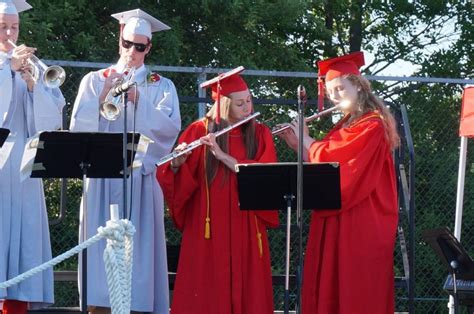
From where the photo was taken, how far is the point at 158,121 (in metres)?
9.10

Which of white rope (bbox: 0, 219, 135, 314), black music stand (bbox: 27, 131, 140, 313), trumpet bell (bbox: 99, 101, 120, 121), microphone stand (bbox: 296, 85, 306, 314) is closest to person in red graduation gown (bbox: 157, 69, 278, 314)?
trumpet bell (bbox: 99, 101, 120, 121)

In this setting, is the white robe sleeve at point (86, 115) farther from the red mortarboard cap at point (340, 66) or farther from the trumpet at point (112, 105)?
the red mortarboard cap at point (340, 66)

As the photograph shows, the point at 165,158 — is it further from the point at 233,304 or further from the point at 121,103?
the point at 233,304

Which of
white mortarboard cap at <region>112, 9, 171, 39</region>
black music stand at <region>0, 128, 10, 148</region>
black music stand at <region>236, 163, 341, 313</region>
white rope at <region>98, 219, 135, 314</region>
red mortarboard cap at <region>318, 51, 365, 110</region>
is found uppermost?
white mortarboard cap at <region>112, 9, 171, 39</region>

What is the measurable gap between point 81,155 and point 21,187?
2.87 ft

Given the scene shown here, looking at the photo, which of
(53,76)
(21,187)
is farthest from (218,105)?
(21,187)

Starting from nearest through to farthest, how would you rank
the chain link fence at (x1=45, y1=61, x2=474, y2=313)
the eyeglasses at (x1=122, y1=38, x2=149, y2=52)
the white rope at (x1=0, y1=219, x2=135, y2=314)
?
1. the white rope at (x1=0, y1=219, x2=135, y2=314)
2. the eyeglasses at (x1=122, y1=38, x2=149, y2=52)
3. the chain link fence at (x1=45, y1=61, x2=474, y2=313)

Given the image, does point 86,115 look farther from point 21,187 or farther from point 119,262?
point 119,262

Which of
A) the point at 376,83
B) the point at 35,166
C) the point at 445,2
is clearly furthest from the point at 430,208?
the point at 445,2

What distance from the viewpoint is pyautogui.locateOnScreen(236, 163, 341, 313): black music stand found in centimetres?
810

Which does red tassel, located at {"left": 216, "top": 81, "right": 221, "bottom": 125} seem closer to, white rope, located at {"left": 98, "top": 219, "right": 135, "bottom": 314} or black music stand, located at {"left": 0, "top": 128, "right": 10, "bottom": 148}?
black music stand, located at {"left": 0, "top": 128, "right": 10, "bottom": 148}

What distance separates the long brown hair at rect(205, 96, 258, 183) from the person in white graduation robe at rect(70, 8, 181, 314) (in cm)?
37

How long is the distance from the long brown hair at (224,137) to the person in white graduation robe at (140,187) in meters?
0.37

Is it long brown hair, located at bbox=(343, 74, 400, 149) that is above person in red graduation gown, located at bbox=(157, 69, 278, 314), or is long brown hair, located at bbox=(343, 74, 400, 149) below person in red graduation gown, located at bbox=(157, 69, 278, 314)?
above
